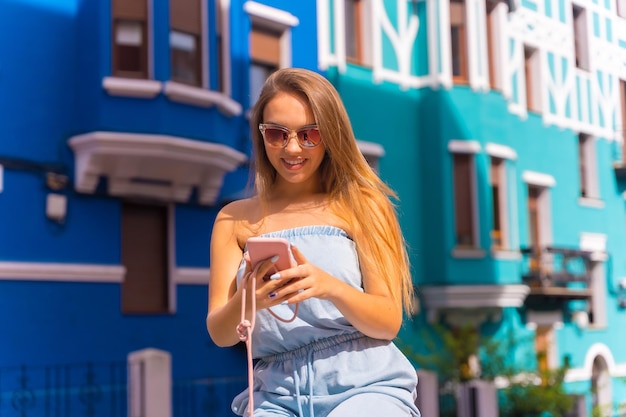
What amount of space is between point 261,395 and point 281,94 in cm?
69

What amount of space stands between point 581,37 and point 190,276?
230 inches

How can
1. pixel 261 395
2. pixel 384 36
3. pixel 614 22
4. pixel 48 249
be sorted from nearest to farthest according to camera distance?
1. pixel 261 395
2. pixel 48 249
3. pixel 614 22
4. pixel 384 36

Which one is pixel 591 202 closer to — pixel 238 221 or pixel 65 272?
pixel 65 272

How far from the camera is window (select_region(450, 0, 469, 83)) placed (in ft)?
39.4

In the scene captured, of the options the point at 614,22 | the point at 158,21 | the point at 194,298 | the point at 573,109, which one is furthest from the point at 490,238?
the point at 158,21

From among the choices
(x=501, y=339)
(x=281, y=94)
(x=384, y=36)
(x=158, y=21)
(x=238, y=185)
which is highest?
(x=384, y=36)

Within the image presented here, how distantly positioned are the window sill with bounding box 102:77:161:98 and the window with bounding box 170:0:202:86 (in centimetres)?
43

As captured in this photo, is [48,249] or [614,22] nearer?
[48,249]

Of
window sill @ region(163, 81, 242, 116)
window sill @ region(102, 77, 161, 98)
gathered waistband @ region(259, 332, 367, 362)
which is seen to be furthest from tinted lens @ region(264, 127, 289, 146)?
window sill @ region(163, 81, 242, 116)

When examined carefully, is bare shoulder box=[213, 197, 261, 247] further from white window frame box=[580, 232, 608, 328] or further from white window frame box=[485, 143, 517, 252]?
white window frame box=[580, 232, 608, 328]

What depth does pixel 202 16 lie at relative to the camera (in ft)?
28.2

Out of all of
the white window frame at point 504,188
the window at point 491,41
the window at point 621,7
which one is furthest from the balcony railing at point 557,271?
the window at point 621,7

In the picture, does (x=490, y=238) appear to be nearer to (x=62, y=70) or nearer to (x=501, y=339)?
(x=501, y=339)

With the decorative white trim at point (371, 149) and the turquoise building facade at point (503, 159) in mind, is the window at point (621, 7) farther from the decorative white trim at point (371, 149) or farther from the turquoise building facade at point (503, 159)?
the decorative white trim at point (371, 149)
